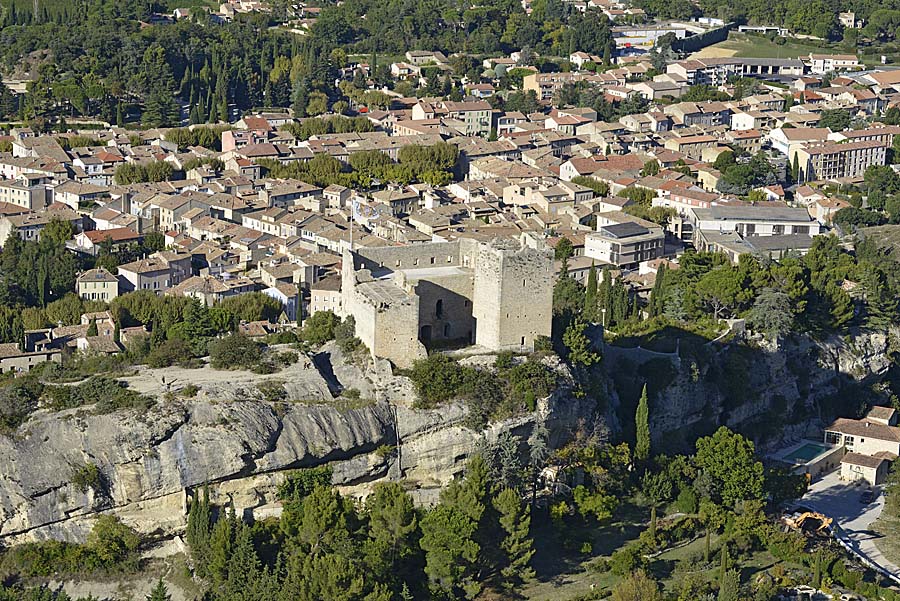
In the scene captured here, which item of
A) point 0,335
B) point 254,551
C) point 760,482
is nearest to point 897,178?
point 760,482

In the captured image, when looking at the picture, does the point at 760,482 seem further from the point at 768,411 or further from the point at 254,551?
the point at 254,551

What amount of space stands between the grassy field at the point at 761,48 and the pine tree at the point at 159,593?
244 ft

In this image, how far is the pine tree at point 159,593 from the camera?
31795 mm

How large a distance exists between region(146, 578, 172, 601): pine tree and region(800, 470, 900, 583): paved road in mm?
17394

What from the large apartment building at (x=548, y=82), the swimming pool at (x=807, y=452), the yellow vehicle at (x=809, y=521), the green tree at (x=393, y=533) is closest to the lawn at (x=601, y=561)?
the yellow vehicle at (x=809, y=521)

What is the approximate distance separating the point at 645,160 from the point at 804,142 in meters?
9.02

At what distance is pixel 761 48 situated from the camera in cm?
10200

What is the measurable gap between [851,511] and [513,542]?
11944 millimetres

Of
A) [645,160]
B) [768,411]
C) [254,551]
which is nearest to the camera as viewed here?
[254,551]

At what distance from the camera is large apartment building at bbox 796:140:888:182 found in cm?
7450

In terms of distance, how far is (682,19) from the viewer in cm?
11025

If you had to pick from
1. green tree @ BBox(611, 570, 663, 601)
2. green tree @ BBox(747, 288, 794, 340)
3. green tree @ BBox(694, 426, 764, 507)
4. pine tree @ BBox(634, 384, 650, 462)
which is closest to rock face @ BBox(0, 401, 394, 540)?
green tree @ BBox(611, 570, 663, 601)

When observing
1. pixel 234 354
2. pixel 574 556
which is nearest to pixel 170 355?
pixel 234 354

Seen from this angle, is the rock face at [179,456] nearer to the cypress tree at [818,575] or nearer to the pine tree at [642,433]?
the pine tree at [642,433]
